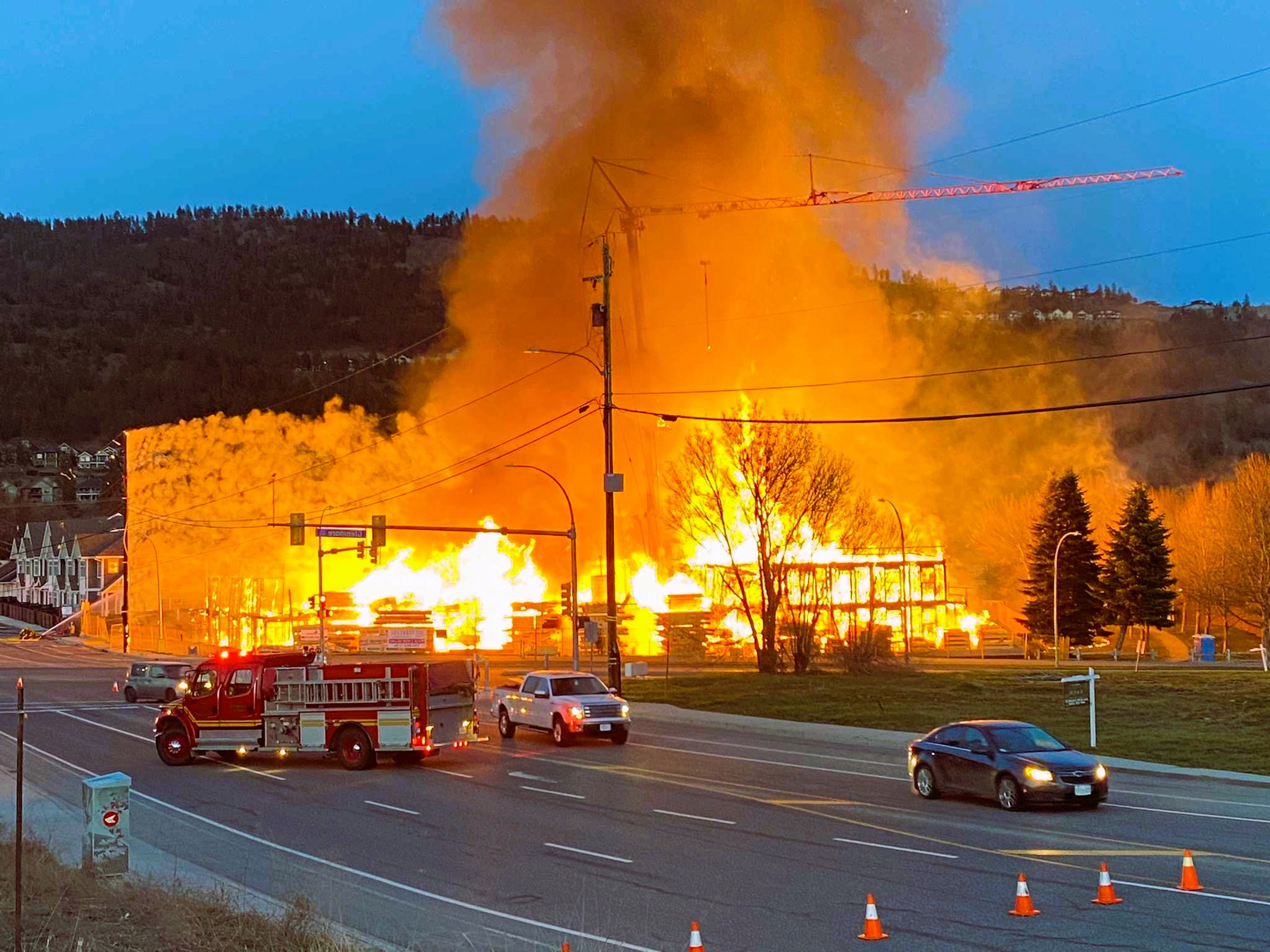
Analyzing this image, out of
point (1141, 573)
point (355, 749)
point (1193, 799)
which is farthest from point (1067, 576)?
point (355, 749)

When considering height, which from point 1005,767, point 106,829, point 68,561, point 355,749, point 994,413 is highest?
point 68,561

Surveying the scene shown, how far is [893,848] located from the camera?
16844mm

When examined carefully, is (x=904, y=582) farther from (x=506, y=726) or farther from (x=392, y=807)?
(x=392, y=807)

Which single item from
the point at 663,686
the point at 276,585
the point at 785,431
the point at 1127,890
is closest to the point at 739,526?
the point at 785,431

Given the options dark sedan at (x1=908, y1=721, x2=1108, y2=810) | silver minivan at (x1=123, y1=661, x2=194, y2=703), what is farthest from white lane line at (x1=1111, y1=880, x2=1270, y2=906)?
silver minivan at (x1=123, y1=661, x2=194, y2=703)

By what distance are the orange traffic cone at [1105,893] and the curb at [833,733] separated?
11361 mm

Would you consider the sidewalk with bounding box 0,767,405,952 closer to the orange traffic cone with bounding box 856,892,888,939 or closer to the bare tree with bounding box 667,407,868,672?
the orange traffic cone with bounding box 856,892,888,939

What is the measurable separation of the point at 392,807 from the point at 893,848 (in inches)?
330

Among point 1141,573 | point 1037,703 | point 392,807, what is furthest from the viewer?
point 1141,573

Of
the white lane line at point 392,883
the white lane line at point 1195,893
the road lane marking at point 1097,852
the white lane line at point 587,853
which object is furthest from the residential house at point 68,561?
the white lane line at point 1195,893

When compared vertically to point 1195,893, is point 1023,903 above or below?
above

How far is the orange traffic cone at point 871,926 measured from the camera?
11.8 metres

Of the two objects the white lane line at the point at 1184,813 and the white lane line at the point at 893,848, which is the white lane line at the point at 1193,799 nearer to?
the white lane line at the point at 1184,813

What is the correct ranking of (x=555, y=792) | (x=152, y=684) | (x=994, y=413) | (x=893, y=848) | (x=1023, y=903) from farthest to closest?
1. (x=152, y=684)
2. (x=994, y=413)
3. (x=555, y=792)
4. (x=893, y=848)
5. (x=1023, y=903)
